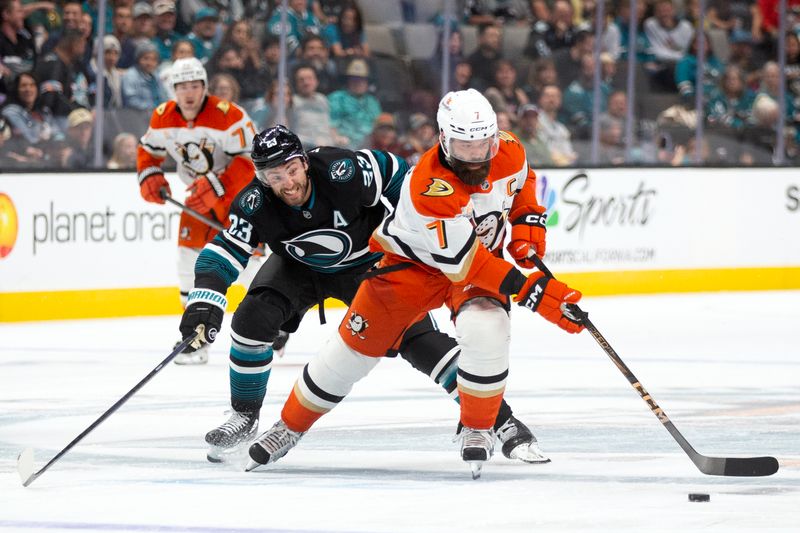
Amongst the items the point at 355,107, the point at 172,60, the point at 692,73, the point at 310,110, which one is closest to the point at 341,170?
the point at 172,60

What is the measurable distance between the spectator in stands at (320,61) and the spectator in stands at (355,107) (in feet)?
0.21

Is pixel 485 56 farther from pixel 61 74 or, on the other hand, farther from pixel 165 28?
pixel 61 74

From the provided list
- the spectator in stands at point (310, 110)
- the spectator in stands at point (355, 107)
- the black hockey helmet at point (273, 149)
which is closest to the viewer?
the black hockey helmet at point (273, 149)

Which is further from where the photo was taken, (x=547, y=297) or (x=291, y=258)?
(x=291, y=258)

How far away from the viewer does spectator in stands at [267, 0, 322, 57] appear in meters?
8.83

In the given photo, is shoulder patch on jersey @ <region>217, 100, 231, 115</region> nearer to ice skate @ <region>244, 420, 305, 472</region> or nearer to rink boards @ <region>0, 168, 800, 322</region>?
rink boards @ <region>0, 168, 800, 322</region>

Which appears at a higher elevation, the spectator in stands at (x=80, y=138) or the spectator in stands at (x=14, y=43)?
the spectator in stands at (x=14, y=43)

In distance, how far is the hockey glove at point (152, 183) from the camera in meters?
6.89

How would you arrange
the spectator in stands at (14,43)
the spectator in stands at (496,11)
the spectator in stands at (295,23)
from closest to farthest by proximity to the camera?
the spectator in stands at (14,43), the spectator in stands at (295,23), the spectator in stands at (496,11)

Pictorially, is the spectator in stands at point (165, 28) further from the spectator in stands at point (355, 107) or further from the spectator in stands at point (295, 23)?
the spectator in stands at point (355, 107)

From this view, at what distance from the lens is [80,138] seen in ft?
26.7

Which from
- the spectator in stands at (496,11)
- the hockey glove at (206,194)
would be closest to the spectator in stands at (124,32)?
the hockey glove at (206,194)

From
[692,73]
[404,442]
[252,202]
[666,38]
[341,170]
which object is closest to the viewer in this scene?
[252,202]

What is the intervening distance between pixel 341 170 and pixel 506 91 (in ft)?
18.3
